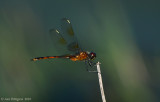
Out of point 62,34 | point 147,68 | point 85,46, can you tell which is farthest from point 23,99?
point 147,68

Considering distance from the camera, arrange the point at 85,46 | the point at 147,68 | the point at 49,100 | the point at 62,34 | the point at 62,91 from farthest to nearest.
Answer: the point at 85,46, the point at 147,68, the point at 62,91, the point at 49,100, the point at 62,34

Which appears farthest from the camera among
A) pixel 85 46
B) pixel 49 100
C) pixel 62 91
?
pixel 85 46

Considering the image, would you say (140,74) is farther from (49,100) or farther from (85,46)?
(49,100)

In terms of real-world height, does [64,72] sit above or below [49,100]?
above

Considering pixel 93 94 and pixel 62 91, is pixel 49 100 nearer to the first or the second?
pixel 62 91

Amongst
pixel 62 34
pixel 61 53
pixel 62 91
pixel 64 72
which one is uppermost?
pixel 62 34

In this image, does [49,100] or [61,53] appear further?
[49,100]
